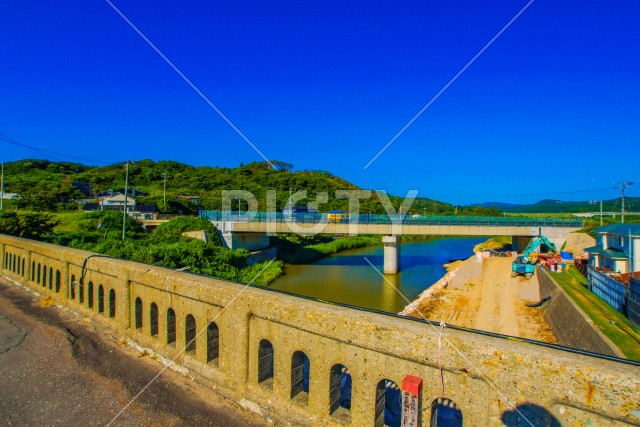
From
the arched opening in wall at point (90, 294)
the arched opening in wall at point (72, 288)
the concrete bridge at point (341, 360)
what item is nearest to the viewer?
the concrete bridge at point (341, 360)

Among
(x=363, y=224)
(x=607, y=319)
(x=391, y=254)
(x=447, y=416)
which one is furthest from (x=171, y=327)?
(x=391, y=254)

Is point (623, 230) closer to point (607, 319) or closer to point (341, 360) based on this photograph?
point (607, 319)

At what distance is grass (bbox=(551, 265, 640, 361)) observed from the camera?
11532 millimetres

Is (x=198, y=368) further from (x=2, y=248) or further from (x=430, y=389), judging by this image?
(x=2, y=248)

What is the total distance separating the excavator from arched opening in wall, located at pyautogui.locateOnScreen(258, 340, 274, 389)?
99.3 feet

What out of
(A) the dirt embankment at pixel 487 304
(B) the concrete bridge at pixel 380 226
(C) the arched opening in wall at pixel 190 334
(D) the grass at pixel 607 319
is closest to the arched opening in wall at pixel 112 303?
(C) the arched opening in wall at pixel 190 334

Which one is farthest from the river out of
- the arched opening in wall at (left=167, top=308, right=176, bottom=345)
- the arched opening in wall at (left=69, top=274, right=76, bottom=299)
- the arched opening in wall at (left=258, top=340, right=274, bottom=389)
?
the arched opening in wall at (left=258, top=340, right=274, bottom=389)

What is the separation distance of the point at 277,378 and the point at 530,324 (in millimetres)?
18838

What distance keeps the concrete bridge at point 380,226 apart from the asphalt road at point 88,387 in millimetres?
28433

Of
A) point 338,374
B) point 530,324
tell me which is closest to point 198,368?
point 338,374

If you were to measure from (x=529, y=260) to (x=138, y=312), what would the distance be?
110ft

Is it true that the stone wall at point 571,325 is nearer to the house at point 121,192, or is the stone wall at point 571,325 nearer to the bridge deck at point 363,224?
the bridge deck at point 363,224

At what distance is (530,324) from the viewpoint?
19.2 m

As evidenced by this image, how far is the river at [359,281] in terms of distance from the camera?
26.9 meters
